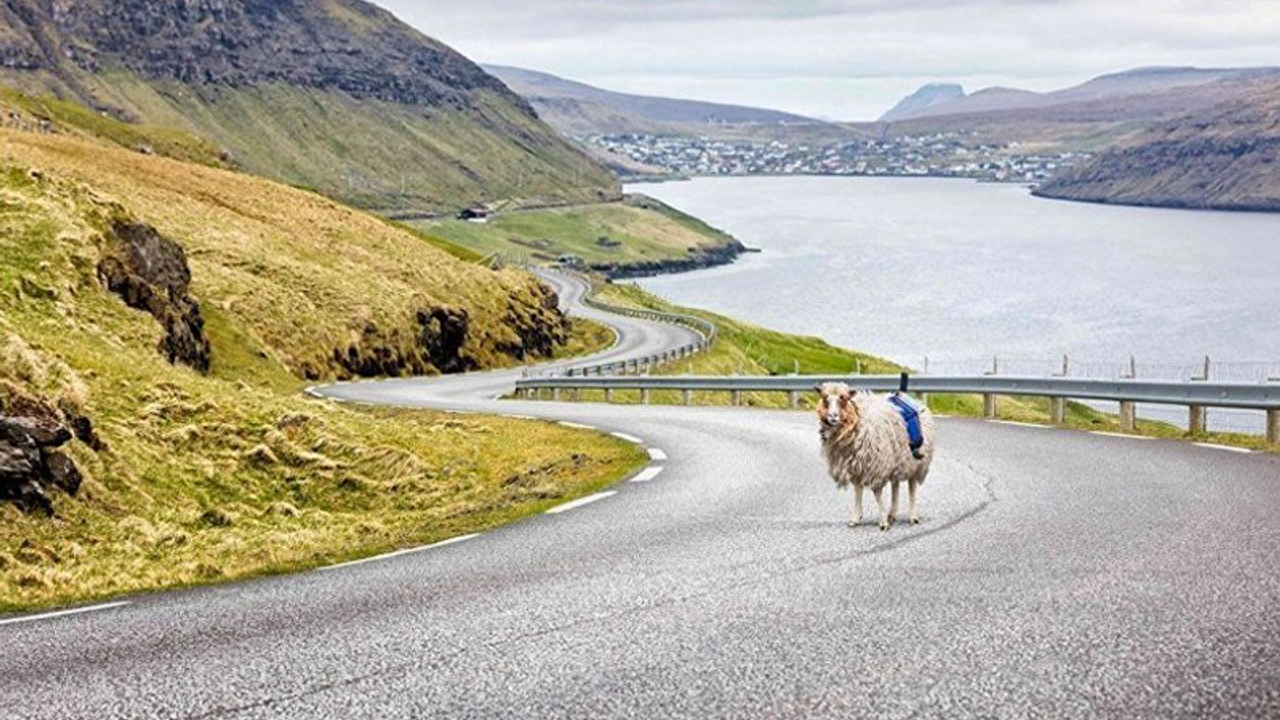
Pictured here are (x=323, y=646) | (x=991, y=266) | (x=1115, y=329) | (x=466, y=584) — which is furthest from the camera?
(x=991, y=266)

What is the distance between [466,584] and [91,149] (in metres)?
75.8

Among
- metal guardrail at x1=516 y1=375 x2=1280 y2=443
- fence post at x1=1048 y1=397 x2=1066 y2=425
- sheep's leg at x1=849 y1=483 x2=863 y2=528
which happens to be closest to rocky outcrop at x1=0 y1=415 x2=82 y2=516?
sheep's leg at x1=849 y1=483 x2=863 y2=528

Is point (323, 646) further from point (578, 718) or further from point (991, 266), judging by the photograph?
point (991, 266)

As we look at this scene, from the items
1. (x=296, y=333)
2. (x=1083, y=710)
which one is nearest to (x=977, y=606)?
(x=1083, y=710)

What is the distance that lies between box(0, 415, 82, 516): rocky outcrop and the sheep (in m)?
7.94

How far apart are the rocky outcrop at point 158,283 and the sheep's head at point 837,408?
24118 mm

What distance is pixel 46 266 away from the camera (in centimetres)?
2991

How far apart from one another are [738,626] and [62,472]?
9804mm

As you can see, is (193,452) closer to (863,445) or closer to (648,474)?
(648,474)

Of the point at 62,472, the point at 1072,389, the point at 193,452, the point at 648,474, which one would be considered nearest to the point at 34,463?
the point at 62,472

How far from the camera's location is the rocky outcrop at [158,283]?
35.7 metres

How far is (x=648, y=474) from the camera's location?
60.4 ft

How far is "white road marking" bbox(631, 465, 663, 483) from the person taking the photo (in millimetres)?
17711

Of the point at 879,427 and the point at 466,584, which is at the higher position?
the point at 879,427
